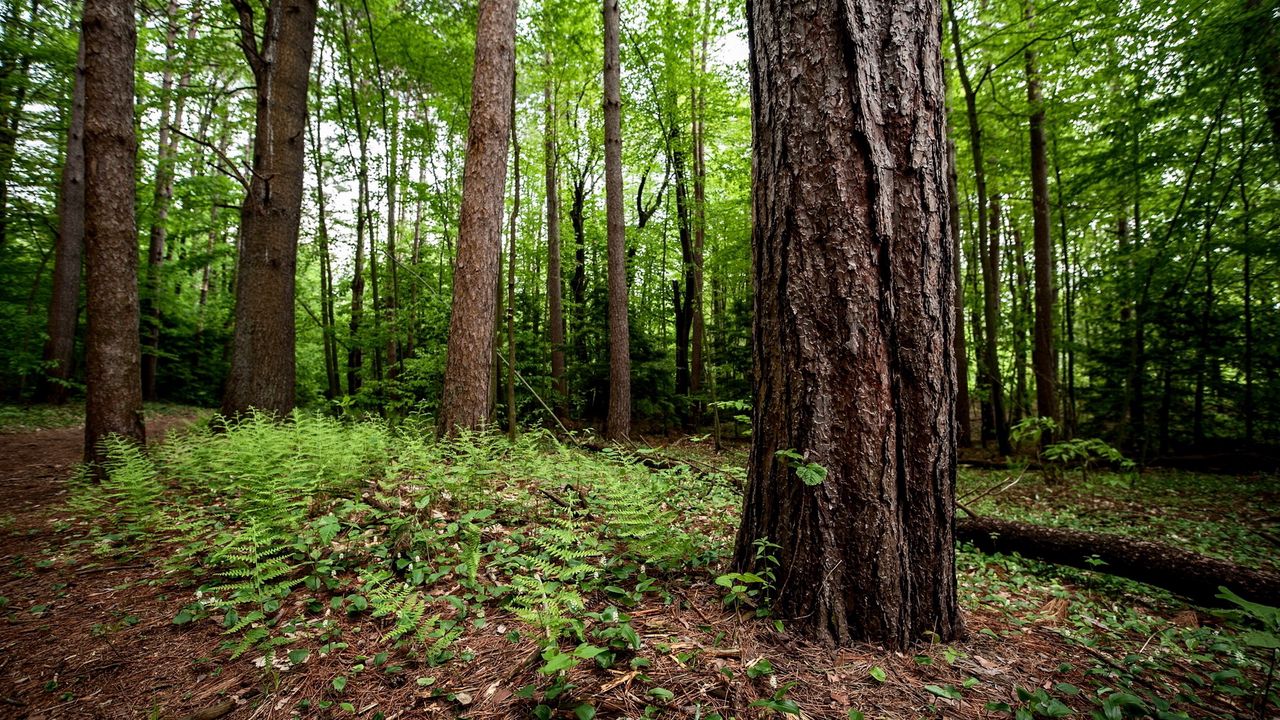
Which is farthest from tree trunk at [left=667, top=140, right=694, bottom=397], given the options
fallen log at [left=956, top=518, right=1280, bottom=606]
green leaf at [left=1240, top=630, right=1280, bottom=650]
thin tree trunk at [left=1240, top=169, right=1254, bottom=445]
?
green leaf at [left=1240, top=630, right=1280, bottom=650]

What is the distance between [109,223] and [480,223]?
12.3 ft

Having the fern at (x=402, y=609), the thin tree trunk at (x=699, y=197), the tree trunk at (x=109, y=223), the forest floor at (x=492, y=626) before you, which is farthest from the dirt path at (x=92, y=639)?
the thin tree trunk at (x=699, y=197)

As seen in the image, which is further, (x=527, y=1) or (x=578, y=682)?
(x=527, y=1)

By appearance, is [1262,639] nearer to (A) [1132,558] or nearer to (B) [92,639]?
(A) [1132,558]

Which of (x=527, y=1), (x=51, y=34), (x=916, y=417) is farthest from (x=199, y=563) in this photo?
(x=51, y=34)

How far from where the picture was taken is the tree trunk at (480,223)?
526cm

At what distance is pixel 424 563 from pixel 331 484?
1384 millimetres

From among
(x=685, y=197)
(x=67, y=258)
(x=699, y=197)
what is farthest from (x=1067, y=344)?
(x=67, y=258)

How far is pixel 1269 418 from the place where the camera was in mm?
8211

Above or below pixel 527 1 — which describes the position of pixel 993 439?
below

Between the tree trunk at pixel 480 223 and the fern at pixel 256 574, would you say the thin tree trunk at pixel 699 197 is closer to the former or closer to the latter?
the tree trunk at pixel 480 223

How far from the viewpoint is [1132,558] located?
3.84 metres

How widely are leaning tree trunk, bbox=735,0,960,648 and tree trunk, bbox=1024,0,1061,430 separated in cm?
976

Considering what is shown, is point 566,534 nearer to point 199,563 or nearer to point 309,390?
point 199,563
